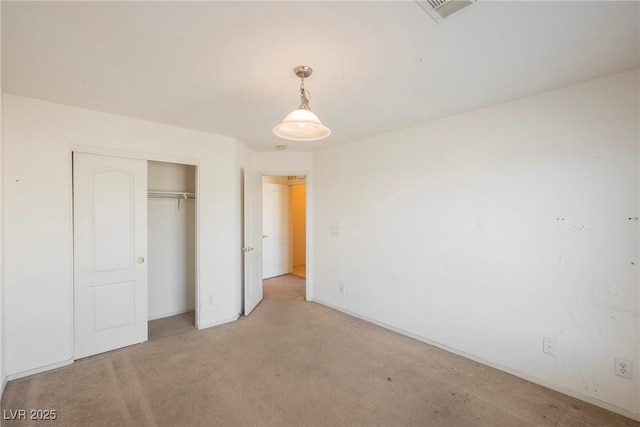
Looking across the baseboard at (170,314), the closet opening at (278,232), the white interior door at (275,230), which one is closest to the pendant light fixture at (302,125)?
the baseboard at (170,314)

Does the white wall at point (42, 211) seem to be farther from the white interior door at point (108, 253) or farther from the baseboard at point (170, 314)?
the baseboard at point (170, 314)

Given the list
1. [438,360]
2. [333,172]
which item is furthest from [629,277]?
[333,172]

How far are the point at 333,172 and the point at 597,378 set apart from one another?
328 centimetres

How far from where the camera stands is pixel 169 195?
3.68 metres

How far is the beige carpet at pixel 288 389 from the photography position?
1.95 meters

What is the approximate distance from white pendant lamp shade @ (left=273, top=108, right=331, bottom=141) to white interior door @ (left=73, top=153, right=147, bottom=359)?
6.62 ft

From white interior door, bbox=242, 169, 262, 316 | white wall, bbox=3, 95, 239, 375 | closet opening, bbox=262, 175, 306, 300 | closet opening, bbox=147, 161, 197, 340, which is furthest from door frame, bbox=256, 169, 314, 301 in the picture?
white wall, bbox=3, 95, 239, 375

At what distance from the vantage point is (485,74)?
2020mm

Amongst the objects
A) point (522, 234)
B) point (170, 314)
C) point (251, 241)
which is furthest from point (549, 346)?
point (170, 314)

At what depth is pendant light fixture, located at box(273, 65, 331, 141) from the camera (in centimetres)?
163

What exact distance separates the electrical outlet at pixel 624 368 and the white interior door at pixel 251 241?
11.7ft

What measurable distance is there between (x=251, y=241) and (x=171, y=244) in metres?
1.05

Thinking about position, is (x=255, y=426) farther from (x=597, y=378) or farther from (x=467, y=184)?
(x=467, y=184)

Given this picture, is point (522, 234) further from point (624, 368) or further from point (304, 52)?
point (304, 52)
